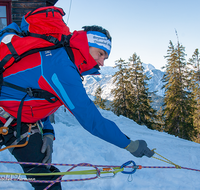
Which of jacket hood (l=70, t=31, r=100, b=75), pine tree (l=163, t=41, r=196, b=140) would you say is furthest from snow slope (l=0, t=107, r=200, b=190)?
pine tree (l=163, t=41, r=196, b=140)

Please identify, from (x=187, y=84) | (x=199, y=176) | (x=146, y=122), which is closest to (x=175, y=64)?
(x=187, y=84)

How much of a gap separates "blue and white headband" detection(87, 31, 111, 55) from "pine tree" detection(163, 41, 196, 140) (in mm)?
24437

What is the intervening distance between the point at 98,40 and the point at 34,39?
632mm

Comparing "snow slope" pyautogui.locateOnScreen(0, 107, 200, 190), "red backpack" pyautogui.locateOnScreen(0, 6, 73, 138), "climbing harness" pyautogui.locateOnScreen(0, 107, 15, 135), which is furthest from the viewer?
"snow slope" pyautogui.locateOnScreen(0, 107, 200, 190)

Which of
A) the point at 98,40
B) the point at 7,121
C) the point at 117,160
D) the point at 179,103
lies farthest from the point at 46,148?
the point at 179,103

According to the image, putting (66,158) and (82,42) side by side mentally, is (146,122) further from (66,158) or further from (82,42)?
(82,42)

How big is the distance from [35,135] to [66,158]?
214 centimetres

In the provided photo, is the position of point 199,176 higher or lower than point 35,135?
lower

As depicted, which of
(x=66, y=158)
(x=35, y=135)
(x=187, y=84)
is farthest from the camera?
(x=187, y=84)

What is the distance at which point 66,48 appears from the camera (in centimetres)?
169

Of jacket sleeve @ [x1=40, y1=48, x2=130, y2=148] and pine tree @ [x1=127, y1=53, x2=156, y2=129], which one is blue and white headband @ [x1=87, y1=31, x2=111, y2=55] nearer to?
jacket sleeve @ [x1=40, y1=48, x2=130, y2=148]

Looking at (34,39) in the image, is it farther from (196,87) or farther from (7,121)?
(196,87)

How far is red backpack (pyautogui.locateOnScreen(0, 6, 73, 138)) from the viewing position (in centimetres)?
162

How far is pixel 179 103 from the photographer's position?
2434 cm
